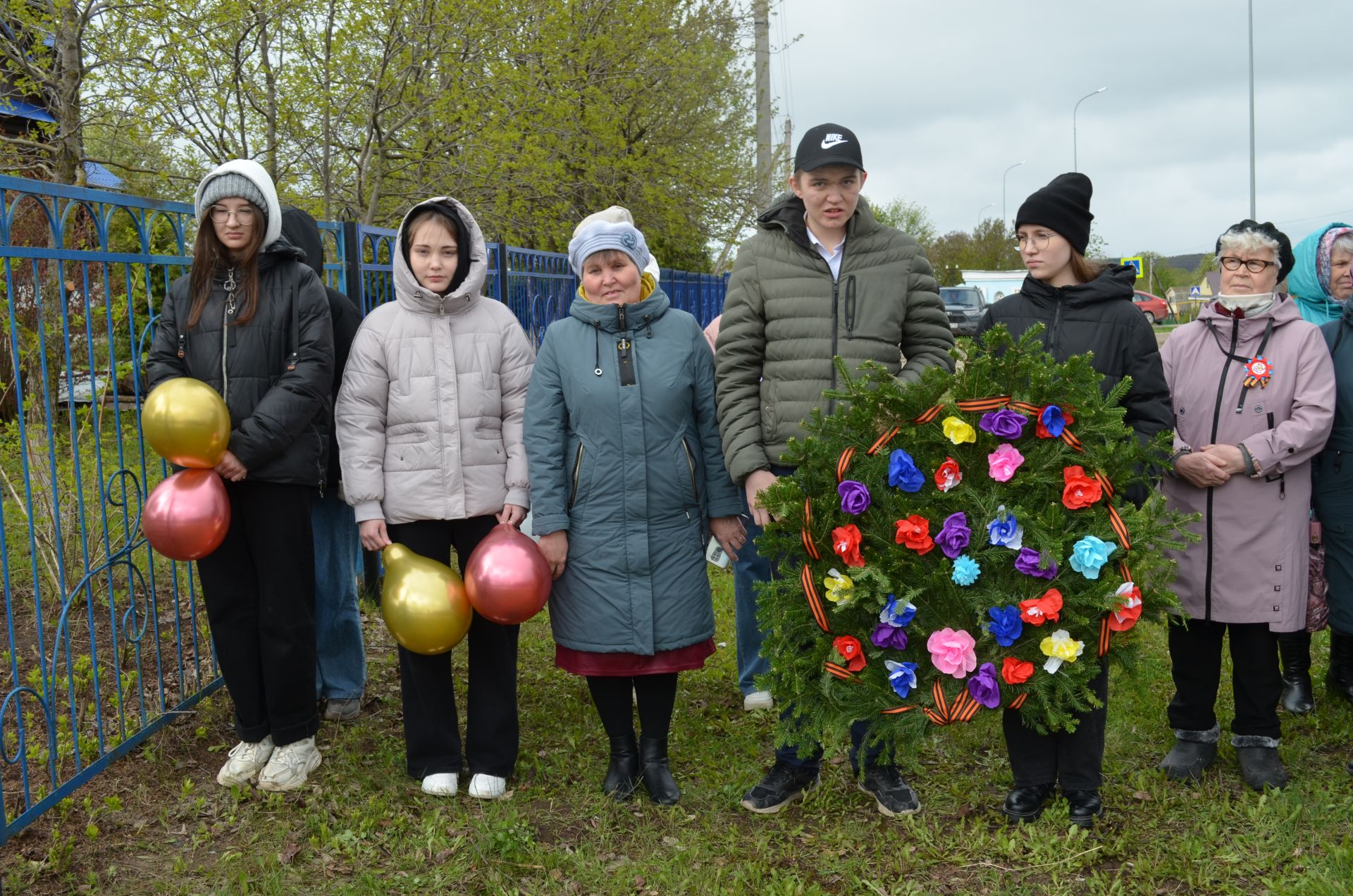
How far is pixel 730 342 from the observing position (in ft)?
11.9

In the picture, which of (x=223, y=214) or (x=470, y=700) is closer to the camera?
(x=223, y=214)

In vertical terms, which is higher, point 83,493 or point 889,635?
point 83,493

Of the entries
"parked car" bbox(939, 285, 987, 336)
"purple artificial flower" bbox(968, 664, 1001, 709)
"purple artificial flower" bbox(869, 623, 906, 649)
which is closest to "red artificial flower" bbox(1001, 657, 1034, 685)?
"purple artificial flower" bbox(968, 664, 1001, 709)

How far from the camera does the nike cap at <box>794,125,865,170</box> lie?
3484 millimetres

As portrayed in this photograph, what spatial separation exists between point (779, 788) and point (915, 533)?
43.3 inches

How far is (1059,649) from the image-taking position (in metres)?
3.27

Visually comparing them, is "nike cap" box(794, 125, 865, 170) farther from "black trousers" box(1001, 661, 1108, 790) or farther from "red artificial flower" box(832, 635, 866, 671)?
"black trousers" box(1001, 661, 1108, 790)

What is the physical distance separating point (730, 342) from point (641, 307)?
12.3 inches

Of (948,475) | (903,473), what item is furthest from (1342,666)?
(903,473)

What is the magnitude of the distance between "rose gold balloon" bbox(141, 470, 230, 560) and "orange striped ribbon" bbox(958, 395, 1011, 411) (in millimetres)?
2278

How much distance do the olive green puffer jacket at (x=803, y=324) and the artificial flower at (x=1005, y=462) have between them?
397 mm

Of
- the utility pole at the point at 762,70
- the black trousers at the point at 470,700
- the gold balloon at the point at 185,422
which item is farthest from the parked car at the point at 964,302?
the gold balloon at the point at 185,422

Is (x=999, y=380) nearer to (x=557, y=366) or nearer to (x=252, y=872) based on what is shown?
(x=557, y=366)

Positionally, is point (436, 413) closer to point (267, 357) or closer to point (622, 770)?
point (267, 357)
